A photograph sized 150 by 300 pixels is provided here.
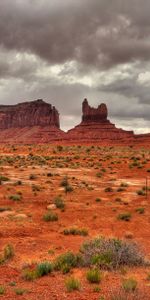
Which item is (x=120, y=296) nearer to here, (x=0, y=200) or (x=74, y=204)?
(x=74, y=204)

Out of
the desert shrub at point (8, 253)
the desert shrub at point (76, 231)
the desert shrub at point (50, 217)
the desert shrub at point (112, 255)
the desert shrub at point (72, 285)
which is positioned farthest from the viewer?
the desert shrub at point (50, 217)

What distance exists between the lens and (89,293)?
10.3m

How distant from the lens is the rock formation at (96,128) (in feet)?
534

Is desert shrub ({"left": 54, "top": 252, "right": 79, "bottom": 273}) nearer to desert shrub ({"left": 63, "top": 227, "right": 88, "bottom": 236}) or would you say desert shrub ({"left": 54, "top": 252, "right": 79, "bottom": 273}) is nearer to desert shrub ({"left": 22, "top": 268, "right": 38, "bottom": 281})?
desert shrub ({"left": 22, "top": 268, "right": 38, "bottom": 281})

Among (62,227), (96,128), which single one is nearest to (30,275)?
(62,227)

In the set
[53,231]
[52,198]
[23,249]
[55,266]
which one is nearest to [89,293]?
[55,266]

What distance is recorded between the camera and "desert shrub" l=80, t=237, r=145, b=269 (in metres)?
12.6

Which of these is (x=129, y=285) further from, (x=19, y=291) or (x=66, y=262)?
(x=66, y=262)

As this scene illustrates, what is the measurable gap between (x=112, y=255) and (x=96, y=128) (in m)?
165

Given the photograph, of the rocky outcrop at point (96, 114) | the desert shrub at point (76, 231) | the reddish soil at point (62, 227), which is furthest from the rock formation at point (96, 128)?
the desert shrub at point (76, 231)

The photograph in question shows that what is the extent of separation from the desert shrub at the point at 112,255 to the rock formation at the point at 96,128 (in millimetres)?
144860

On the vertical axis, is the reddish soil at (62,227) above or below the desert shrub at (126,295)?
below

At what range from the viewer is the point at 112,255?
42.1 ft

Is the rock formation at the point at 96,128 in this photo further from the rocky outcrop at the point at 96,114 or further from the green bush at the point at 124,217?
the green bush at the point at 124,217
